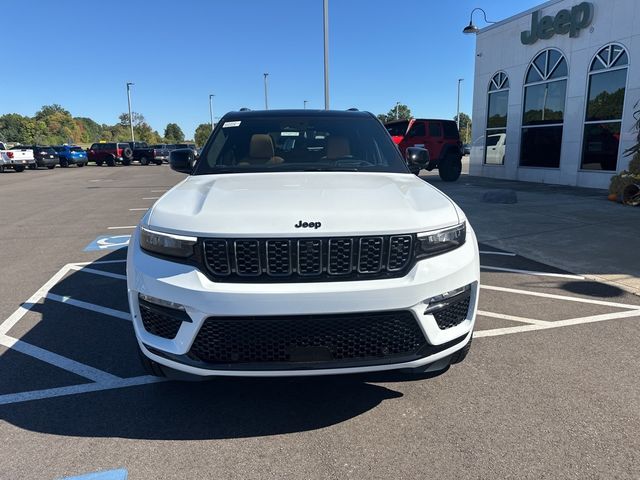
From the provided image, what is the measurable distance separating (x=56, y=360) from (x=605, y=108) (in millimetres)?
15703

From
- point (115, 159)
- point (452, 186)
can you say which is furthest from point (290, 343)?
point (115, 159)

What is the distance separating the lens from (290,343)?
233 centimetres

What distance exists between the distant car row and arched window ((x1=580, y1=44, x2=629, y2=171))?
92.5ft

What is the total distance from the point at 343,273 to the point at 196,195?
3.68ft

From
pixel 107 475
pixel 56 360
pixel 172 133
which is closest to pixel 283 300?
pixel 107 475

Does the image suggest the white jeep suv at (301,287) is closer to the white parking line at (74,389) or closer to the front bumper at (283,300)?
the front bumper at (283,300)

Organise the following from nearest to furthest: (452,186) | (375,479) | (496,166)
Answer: (375,479)
(452,186)
(496,166)

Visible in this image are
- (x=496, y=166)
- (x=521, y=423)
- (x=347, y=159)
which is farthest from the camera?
(x=496, y=166)

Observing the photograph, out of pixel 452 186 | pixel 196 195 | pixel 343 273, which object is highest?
pixel 196 195

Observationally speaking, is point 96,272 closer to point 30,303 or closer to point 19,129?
point 30,303

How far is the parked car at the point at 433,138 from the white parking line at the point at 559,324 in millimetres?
12740

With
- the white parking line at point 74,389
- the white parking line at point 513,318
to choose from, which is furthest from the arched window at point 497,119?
the white parking line at point 74,389

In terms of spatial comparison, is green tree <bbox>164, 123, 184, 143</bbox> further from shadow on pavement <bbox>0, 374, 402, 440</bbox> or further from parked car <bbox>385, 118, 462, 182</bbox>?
shadow on pavement <bbox>0, 374, 402, 440</bbox>

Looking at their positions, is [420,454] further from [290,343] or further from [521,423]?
[290,343]
